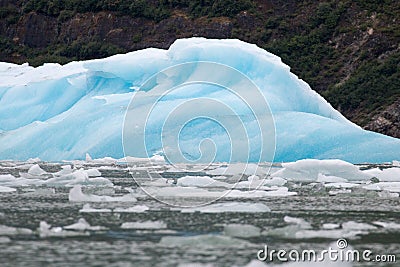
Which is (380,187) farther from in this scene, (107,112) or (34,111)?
(34,111)

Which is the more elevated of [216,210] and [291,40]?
[291,40]

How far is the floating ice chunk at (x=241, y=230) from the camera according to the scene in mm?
7613

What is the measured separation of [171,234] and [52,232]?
1.07m

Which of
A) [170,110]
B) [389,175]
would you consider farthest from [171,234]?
[170,110]

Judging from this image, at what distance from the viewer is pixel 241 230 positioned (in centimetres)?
769

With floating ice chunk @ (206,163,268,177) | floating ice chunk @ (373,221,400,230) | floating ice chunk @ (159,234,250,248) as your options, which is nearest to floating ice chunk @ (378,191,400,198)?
floating ice chunk @ (373,221,400,230)

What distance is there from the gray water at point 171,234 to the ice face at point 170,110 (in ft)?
22.0

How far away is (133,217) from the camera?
343 inches

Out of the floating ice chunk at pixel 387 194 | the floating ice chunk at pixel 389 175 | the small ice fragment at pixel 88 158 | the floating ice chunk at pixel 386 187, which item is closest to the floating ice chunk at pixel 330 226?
the floating ice chunk at pixel 387 194

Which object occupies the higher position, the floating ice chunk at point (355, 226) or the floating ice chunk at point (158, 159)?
the floating ice chunk at point (158, 159)

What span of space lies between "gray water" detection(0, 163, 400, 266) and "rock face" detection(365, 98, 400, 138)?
66.2ft

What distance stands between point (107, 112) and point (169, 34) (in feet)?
63.4

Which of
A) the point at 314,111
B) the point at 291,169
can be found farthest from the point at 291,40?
the point at 291,169

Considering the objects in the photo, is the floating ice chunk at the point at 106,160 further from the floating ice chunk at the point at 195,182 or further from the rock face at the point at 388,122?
the rock face at the point at 388,122
